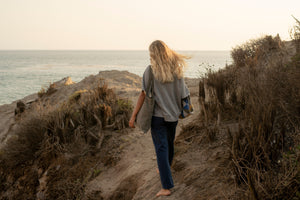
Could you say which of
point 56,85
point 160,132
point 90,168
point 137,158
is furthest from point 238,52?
point 56,85

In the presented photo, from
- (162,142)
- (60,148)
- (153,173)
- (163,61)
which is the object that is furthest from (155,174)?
(60,148)

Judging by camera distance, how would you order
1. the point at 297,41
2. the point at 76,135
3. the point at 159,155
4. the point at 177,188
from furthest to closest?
the point at 76,135 → the point at 297,41 → the point at 177,188 → the point at 159,155

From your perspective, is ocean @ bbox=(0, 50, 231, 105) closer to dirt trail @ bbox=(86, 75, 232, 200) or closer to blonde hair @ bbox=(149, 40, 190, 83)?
blonde hair @ bbox=(149, 40, 190, 83)

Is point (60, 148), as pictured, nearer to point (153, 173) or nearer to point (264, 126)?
point (153, 173)

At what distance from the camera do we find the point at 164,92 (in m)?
3.35

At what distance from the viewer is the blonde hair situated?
3176 mm

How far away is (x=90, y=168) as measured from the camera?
222 inches

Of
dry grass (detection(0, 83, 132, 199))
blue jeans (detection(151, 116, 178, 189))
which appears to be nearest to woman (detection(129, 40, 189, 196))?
blue jeans (detection(151, 116, 178, 189))

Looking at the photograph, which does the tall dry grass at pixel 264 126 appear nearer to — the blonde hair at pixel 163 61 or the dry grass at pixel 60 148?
the blonde hair at pixel 163 61

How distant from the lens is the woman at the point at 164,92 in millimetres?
3197

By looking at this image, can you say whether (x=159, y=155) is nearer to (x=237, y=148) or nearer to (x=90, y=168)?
(x=237, y=148)

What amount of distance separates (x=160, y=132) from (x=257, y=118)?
115cm

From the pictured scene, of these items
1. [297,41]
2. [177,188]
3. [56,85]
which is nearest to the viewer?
[177,188]

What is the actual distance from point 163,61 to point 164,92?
0.39 m
